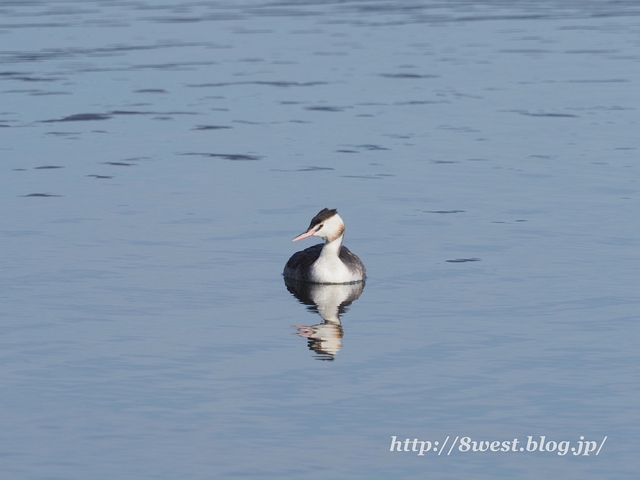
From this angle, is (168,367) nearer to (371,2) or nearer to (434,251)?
(434,251)

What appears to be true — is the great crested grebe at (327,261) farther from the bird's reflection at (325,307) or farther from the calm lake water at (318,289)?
the calm lake water at (318,289)

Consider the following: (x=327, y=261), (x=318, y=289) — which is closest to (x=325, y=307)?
(x=318, y=289)

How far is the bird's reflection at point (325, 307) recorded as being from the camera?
1393cm

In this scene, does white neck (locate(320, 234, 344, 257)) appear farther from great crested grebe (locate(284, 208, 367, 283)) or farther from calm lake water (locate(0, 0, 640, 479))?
calm lake water (locate(0, 0, 640, 479))

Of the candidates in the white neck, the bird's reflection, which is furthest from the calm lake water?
the white neck

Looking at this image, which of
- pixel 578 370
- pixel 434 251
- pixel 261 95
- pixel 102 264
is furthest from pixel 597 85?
pixel 578 370

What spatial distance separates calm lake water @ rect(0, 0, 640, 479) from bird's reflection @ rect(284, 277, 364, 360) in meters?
0.05

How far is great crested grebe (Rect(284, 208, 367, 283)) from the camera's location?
17047 mm

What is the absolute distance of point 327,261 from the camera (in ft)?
56.9

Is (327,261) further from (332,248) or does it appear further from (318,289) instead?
(318,289)

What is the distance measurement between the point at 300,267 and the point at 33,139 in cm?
1151

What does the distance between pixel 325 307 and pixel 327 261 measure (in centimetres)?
134

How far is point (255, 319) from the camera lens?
49.1ft

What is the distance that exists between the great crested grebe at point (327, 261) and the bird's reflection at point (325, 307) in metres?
0.11
